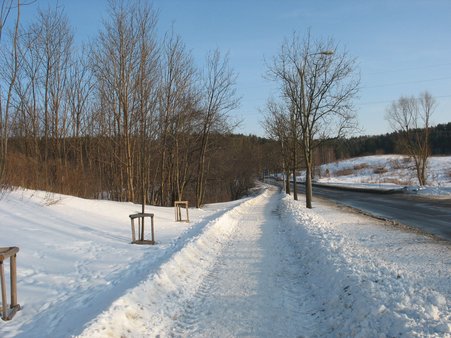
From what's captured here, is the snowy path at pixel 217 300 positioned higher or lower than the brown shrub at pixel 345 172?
lower

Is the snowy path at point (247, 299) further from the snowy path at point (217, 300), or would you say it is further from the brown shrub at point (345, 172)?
the brown shrub at point (345, 172)

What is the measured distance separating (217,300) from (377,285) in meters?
2.60

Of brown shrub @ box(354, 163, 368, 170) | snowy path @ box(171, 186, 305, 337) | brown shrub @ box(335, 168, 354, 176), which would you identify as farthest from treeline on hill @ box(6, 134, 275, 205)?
brown shrub @ box(354, 163, 368, 170)

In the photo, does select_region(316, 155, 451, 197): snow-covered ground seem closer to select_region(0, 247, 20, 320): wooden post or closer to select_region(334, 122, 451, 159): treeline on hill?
select_region(334, 122, 451, 159): treeline on hill

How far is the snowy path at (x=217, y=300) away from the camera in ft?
17.4

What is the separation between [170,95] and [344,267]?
2447 centimetres

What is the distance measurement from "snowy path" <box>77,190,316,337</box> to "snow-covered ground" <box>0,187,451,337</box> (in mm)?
20

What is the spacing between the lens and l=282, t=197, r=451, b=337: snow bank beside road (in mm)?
4855

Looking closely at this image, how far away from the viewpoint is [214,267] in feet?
29.8

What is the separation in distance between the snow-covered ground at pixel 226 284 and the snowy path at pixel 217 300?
2 centimetres

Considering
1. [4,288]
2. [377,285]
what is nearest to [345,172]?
[377,285]

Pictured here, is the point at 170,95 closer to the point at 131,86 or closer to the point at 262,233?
the point at 131,86

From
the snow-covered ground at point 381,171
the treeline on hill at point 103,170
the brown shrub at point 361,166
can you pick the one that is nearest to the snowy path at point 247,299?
the treeline on hill at point 103,170

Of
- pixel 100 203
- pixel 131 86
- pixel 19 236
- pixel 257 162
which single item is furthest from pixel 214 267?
pixel 257 162
